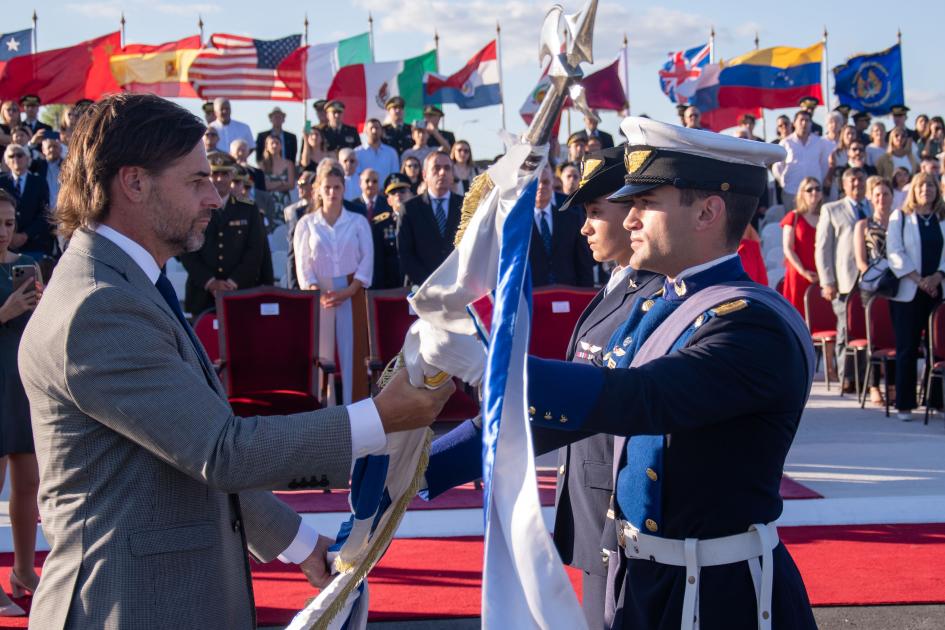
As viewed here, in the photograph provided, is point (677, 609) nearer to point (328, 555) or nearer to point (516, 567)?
point (516, 567)

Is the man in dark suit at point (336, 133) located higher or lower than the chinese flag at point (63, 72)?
lower

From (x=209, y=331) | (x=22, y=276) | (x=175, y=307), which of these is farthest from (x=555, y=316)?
(x=175, y=307)

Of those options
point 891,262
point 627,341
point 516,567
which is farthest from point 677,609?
point 891,262

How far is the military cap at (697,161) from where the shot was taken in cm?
228

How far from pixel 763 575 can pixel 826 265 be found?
331 inches

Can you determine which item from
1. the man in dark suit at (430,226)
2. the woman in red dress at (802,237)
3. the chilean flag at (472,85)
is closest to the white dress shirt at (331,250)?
the man in dark suit at (430,226)

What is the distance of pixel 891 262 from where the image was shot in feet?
29.6

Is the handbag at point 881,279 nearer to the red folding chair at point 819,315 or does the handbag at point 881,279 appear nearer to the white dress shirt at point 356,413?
the red folding chair at point 819,315

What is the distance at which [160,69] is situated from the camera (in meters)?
18.5

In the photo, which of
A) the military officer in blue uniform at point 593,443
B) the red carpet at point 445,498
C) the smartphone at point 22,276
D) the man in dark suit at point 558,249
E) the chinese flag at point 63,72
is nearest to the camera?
the military officer in blue uniform at point 593,443

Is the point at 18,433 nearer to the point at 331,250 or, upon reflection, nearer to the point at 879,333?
the point at 331,250

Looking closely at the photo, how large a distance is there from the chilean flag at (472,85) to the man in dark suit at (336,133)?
17.5 ft

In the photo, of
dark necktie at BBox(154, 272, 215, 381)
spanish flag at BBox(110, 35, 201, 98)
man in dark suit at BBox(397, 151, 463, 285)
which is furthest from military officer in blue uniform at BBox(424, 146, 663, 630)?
spanish flag at BBox(110, 35, 201, 98)

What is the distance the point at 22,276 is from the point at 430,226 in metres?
4.50
